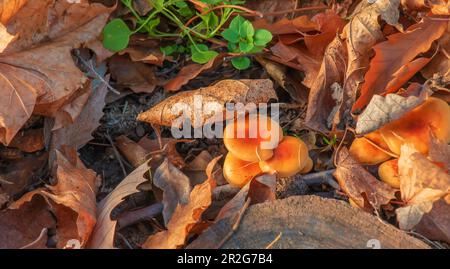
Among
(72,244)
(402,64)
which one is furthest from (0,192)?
(402,64)

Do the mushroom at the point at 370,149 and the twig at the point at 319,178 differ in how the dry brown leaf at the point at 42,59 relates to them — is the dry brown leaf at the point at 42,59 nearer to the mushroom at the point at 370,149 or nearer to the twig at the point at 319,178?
the twig at the point at 319,178

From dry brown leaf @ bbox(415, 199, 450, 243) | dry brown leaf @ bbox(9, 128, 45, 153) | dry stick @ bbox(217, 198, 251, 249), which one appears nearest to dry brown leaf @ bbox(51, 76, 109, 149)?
dry brown leaf @ bbox(9, 128, 45, 153)

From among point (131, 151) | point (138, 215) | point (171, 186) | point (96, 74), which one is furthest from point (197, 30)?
point (138, 215)

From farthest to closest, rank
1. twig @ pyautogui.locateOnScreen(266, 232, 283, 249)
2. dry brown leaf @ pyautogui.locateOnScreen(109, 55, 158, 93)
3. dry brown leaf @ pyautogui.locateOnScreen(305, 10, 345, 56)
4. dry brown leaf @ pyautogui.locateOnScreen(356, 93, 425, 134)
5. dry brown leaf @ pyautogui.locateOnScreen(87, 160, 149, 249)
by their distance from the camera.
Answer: dry brown leaf @ pyautogui.locateOnScreen(109, 55, 158, 93)
dry brown leaf @ pyautogui.locateOnScreen(305, 10, 345, 56)
dry brown leaf @ pyautogui.locateOnScreen(356, 93, 425, 134)
dry brown leaf @ pyautogui.locateOnScreen(87, 160, 149, 249)
twig @ pyautogui.locateOnScreen(266, 232, 283, 249)

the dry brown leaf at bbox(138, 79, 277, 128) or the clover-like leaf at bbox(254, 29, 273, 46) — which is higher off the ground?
the clover-like leaf at bbox(254, 29, 273, 46)

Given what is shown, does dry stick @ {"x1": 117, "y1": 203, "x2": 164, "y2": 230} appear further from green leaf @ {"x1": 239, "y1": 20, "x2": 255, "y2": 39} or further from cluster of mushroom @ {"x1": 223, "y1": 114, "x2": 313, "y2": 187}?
green leaf @ {"x1": 239, "y1": 20, "x2": 255, "y2": 39}

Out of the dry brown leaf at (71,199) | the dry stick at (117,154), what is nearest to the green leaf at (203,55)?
the dry stick at (117,154)

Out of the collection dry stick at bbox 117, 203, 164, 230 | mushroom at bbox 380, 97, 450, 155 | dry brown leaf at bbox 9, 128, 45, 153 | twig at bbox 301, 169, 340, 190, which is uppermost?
mushroom at bbox 380, 97, 450, 155
